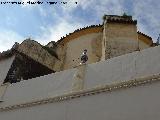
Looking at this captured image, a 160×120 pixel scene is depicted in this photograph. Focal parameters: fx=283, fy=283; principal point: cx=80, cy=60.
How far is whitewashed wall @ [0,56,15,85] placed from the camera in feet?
52.1

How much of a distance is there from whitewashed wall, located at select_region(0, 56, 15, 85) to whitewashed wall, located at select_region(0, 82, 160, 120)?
4456 millimetres

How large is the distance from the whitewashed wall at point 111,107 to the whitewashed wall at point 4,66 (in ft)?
14.6

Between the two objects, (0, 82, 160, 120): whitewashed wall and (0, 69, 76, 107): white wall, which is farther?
(0, 69, 76, 107): white wall

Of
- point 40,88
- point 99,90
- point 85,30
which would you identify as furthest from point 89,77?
point 85,30

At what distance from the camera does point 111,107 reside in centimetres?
1004

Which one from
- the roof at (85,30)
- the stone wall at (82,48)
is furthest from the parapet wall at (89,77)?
the roof at (85,30)

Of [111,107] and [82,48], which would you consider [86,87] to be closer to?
[111,107]

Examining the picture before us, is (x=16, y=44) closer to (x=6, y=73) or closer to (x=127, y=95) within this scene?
(x=6, y=73)

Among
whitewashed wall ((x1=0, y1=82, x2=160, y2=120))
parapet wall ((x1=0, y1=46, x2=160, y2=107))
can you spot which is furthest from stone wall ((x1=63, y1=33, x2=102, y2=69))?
whitewashed wall ((x1=0, y1=82, x2=160, y2=120))

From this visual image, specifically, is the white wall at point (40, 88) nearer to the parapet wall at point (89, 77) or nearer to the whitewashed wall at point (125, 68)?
the parapet wall at point (89, 77)

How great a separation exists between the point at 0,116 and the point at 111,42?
929cm

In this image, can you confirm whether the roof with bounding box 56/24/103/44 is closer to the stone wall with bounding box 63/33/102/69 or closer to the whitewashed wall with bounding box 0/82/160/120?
the stone wall with bounding box 63/33/102/69

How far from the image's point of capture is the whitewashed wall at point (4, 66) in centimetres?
1589

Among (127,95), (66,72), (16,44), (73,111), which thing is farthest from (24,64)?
(127,95)
